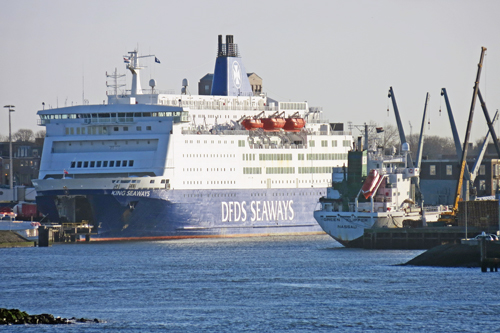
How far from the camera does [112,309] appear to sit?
36500 millimetres

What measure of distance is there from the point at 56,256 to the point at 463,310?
2512 centimetres

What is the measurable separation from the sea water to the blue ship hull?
5.49 metres

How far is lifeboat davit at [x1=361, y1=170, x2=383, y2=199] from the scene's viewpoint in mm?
58969

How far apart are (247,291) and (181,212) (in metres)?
24.4

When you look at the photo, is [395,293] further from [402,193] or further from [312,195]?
[312,195]

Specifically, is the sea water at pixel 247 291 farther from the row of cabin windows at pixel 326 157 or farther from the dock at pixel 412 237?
the row of cabin windows at pixel 326 157

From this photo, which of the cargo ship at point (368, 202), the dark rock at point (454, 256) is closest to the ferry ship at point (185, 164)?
the cargo ship at point (368, 202)

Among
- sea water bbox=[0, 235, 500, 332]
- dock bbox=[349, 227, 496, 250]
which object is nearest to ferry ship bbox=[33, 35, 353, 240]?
sea water bbox=[0, 235, 500, 332]

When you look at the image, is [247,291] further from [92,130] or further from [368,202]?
[92,130]

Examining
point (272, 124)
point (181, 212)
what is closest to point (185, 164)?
point (181, 212)

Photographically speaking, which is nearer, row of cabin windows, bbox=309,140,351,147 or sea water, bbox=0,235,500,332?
sea water, bbox=0,235,500,332

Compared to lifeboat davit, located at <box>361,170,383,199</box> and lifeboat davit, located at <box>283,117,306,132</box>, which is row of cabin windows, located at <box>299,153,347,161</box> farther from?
lifeboat davit, located at <box>361,170,383,199</box>

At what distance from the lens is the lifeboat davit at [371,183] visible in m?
59.0

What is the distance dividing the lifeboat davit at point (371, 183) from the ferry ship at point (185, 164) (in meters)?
11.4
